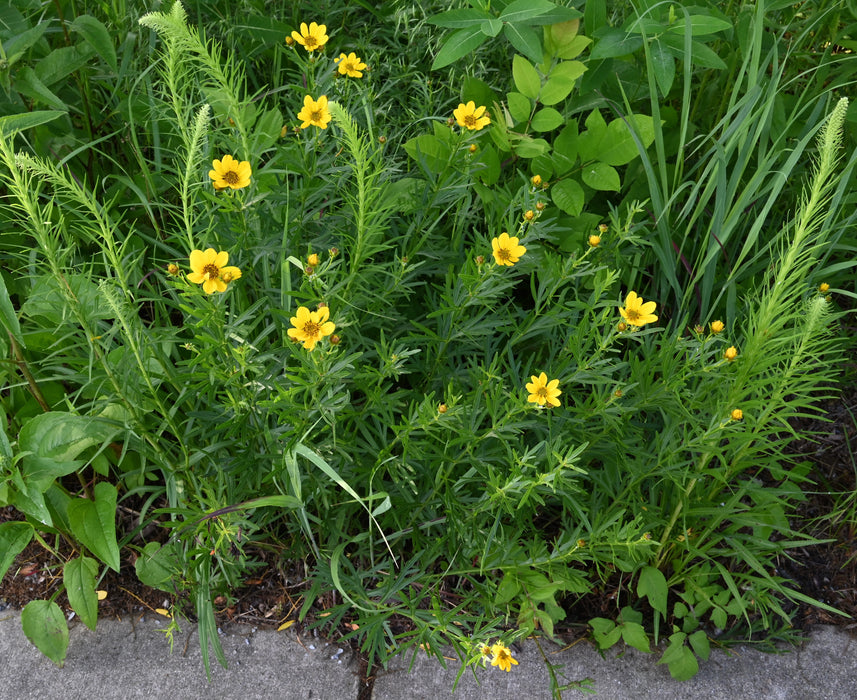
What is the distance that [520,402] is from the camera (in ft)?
4.82

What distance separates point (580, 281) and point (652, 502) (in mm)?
631

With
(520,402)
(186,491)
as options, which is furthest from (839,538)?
(186,491)

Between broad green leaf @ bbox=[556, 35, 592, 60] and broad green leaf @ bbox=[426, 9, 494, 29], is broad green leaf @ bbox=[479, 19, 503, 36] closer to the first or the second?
broad green leaf @ bbox=[426, 9, 494, 29]

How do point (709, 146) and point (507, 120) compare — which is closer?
point (507, 120)

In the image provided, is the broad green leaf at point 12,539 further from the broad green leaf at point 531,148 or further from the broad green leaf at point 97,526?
the broad green leaf at point 531,148

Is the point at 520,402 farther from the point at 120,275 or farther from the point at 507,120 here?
the point at 507,120

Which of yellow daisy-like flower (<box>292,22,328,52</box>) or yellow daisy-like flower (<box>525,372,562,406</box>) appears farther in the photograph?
yellow daisy-like flower (<box>292,22,328,52</box>)

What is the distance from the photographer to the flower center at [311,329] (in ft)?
4.13

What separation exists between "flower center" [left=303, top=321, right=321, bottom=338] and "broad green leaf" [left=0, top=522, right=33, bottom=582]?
0.98 meters

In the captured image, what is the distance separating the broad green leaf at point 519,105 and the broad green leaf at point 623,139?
8.8 inches

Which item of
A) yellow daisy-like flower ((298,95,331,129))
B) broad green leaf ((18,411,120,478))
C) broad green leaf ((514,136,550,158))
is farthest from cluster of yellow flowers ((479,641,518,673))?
broad green leaf ((514,136,550,158))

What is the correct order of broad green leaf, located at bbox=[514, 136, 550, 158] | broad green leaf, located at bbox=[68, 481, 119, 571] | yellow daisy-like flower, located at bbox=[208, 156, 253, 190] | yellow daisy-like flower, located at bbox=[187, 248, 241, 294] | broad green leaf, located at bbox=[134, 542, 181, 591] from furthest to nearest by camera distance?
broad green leaf, located at bbox=[514, 136, 550, 158] → broad green leaf, located at bbox=[134, 542, 181, 591] → broad green leaf, located at bbox=[68, 481, 119, 571] → yellow daisy-like flower, located at bbox=[208, 156, 253, 190] → yellow daisy-like flower, located at bbox=[187, 248, 241, 294]

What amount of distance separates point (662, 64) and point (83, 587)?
76.1 inches

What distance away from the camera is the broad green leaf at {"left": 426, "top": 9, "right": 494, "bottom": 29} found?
188 centimetres
